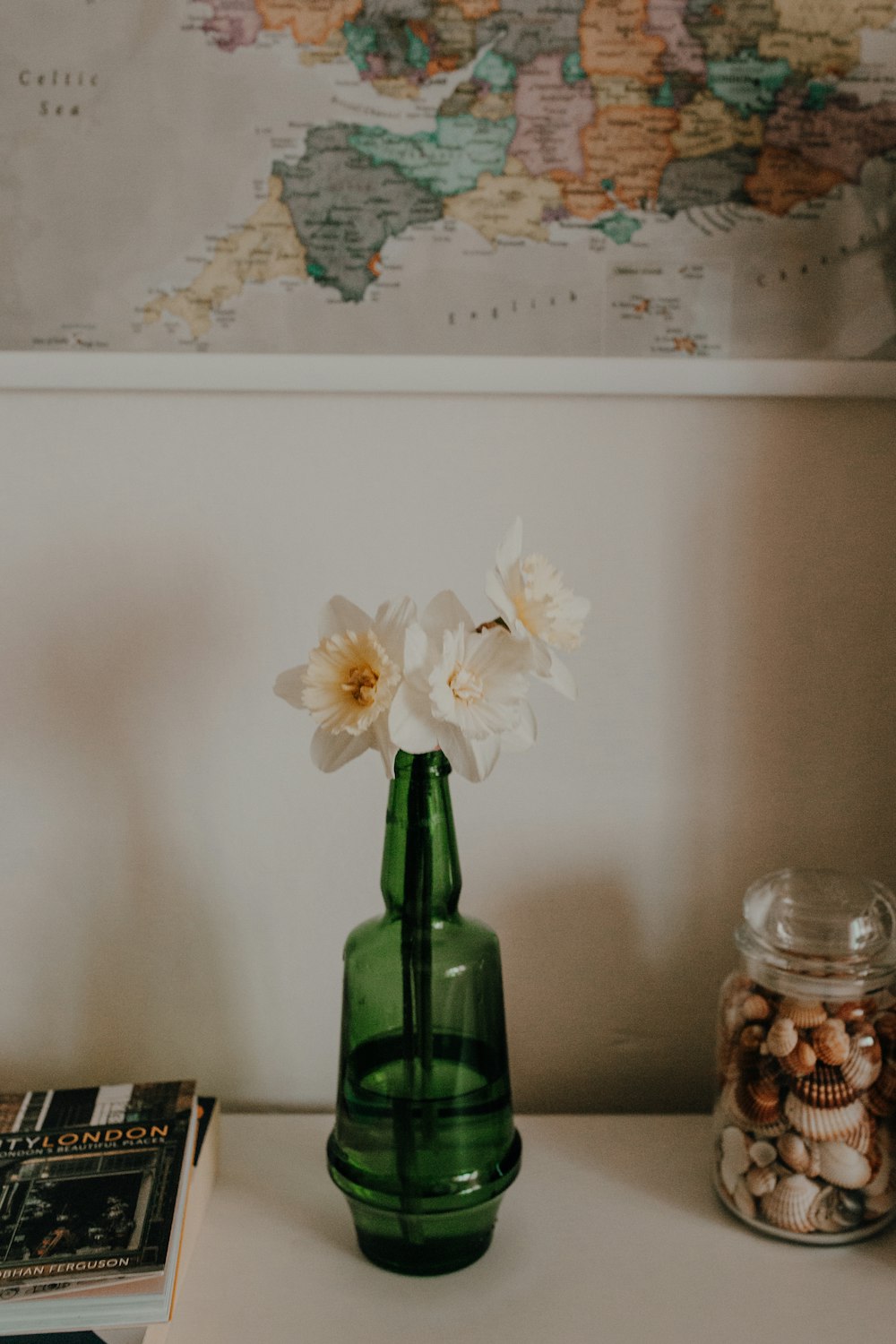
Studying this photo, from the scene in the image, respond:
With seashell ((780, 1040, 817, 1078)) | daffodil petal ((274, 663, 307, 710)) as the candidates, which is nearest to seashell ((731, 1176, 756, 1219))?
A: seashell ((780, 1040, 817, 1078))

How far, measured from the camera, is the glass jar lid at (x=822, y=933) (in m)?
0.78

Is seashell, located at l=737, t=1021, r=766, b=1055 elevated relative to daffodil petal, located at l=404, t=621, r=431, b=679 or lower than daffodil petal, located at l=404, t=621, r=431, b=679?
lower

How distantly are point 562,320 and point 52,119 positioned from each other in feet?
1.43

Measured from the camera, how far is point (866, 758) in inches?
38.1

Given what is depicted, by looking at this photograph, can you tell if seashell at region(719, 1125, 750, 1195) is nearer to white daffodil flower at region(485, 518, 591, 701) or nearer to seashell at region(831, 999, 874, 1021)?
seashell at region(831, 999, 874, 1021)

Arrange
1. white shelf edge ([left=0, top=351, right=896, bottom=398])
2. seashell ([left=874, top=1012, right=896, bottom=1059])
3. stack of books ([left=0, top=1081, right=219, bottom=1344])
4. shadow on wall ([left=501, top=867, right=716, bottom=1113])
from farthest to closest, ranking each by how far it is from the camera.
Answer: shadow on wall ([left=501, top=867, right=716, bottom=1113])
white shelf edge ([left=0, top=351, right=896, bottom=398])
seashell ([left=874, top=1012, right=896, bottom=1059])
stack of books ([left=0, top=1081, right=219, bottom=1344])

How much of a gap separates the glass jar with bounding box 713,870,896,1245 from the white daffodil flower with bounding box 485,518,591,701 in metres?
0.29

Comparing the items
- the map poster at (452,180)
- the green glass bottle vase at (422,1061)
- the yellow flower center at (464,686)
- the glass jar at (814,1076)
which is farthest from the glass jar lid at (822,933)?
the map poster at (452,180)

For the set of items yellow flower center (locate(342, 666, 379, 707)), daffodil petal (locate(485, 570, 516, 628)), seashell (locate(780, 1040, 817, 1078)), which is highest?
daffodil petal (locate(485, 570, 516, 628))

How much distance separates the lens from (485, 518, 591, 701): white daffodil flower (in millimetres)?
710

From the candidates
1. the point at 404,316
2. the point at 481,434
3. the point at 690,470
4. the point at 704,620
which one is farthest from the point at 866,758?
the point at 404,316

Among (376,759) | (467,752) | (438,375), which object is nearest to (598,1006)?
(376,759)

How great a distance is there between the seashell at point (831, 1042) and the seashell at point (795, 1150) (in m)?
0.06

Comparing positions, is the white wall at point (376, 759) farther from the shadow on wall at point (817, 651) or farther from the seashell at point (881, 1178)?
the seashell at point (881, 1178)
